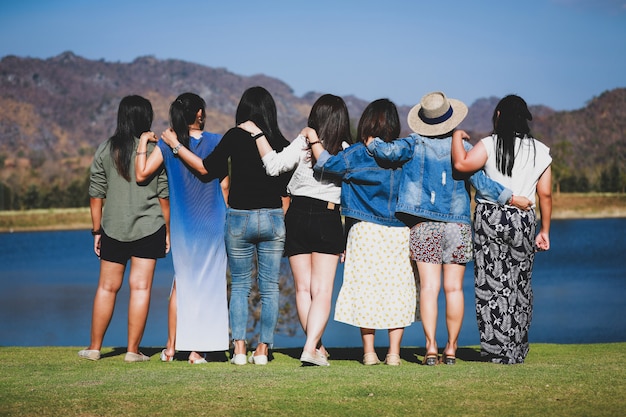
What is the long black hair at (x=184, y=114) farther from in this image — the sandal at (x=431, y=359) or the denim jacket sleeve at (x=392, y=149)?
the sandal at (x=431, y=359)

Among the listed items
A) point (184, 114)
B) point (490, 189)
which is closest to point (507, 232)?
point (490, 189)

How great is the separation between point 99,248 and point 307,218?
6.22ft

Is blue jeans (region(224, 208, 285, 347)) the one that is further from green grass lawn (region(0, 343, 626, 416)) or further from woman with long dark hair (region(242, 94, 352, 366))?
green grass lawn (region(0, 343, 626, 416))

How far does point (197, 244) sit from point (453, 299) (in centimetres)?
213

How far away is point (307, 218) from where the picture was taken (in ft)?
22.2

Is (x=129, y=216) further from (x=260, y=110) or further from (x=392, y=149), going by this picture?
(x=392, y=149)

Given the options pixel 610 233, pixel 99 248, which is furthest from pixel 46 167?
pixel 99 248

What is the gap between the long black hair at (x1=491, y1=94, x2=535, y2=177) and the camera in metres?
6.71

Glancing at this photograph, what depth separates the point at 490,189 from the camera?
673 centimetres

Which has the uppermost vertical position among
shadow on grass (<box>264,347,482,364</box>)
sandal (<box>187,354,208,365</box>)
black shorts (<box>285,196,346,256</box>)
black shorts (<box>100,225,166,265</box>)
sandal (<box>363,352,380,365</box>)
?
black shorts (<box>285,196,346,256</box>)

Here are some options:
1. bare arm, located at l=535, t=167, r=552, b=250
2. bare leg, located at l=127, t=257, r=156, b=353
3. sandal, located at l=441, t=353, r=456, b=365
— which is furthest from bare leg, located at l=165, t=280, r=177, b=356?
bare arm, located at l=535, t=167, r=552, b=250

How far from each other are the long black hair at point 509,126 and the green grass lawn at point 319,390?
5.15ft

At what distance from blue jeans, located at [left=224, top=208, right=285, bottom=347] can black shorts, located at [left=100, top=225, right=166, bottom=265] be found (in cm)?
66

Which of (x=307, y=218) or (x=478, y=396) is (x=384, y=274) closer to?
(x=307, y=218)
